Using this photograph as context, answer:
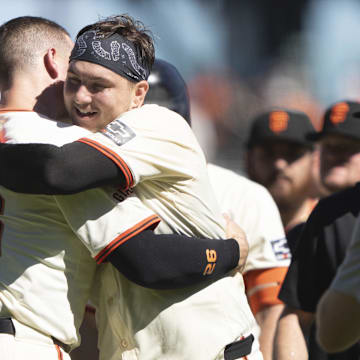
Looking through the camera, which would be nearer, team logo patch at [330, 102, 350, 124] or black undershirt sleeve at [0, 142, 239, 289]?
black undershirt sleeve at [0, 142, 239, 289]

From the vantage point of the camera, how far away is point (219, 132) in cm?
1961

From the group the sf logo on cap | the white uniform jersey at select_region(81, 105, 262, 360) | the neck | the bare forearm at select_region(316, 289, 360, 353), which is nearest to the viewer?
the bare forearm at select_region(316, 289, 360, 353)

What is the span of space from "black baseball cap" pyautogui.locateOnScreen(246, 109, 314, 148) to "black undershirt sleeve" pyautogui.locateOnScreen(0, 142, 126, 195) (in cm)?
352

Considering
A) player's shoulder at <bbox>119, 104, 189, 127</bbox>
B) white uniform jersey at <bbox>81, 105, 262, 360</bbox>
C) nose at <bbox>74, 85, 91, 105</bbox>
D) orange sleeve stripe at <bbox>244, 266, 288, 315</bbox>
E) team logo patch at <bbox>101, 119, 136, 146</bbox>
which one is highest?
nose at <bbox>74, 85, 91, 105</bbox>

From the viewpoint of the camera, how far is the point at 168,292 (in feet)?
9.46

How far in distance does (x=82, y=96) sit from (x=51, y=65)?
351 mm

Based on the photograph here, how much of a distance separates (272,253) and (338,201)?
46cm

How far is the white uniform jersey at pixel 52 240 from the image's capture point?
274 centimetres

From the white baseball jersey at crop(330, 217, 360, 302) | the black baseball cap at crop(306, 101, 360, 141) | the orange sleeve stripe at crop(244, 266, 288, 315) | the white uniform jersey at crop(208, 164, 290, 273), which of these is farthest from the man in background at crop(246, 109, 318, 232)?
the white baseball jersey at crop(330, 217, 360, 302)

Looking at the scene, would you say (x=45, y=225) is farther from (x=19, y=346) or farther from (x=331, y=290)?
(x=331, y=290)

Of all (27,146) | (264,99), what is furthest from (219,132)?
(27,146)

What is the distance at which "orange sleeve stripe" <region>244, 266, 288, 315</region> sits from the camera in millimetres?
3914

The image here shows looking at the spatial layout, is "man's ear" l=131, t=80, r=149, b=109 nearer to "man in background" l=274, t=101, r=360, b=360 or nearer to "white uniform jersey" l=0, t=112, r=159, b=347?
"white uniform jersey" l=0, t=112, r=159, b=347

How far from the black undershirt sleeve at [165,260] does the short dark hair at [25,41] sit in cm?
95
